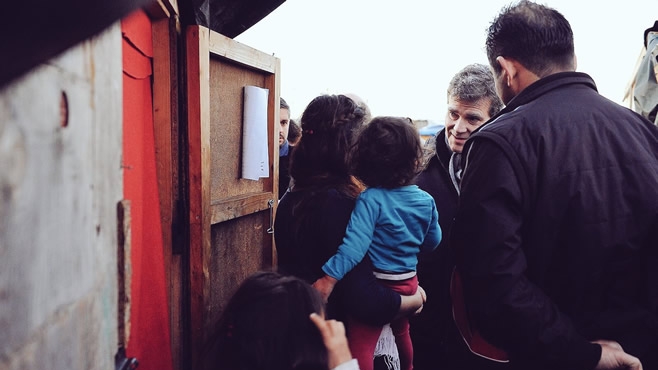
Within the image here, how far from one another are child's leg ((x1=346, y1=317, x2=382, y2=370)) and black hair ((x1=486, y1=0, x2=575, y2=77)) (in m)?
1.18

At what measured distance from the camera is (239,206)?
270cm

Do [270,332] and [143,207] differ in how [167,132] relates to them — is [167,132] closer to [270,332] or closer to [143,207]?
[143,207]

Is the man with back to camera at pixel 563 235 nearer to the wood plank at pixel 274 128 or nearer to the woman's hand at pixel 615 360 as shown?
the woman's hand at pixel 615 360

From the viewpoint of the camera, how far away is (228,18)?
306 cm

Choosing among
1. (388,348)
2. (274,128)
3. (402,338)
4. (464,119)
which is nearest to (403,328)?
(402,338)

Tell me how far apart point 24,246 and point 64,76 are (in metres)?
0.30

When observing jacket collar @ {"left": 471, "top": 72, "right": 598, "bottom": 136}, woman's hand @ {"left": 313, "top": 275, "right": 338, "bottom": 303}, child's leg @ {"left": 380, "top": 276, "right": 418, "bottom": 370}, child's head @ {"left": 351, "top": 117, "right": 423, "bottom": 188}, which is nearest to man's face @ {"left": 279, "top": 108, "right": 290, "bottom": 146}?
child's head @ {"left": 351, "top": 117, "right": 423, "bottom": 188}

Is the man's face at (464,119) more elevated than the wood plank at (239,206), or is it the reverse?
the man's face at (464,119)

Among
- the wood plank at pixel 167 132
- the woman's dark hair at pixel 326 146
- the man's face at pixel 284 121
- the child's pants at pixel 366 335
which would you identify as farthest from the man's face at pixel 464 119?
the man's face at pixel 284 121

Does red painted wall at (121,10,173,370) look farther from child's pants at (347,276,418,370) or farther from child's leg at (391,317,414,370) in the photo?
child's leg at (391,317,414,370)

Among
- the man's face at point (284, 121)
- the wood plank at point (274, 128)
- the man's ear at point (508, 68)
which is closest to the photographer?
the man's ear at point (508, 68)

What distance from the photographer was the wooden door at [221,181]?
2.17 m

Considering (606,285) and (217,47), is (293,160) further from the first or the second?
(606,285)

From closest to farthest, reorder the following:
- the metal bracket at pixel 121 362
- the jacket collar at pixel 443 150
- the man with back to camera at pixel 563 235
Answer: the metal bracket at pixel 121 362, the man with back to camera at pixel 563 235, the jacket collar at pixel 443 150
